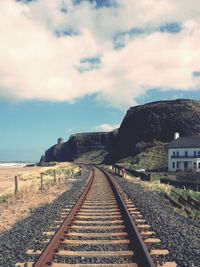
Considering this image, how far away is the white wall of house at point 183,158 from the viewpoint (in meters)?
79.4

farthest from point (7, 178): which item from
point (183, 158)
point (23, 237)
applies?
point (23, 237)

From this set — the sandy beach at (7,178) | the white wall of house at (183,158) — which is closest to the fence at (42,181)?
the sandy beach at (7,178)

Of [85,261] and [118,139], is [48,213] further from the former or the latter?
[118,139]

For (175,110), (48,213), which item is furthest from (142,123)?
(48,213)

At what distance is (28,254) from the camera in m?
7.57

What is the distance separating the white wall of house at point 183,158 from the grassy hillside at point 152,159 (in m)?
14.0

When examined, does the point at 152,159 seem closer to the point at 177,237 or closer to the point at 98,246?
the point at 177,237

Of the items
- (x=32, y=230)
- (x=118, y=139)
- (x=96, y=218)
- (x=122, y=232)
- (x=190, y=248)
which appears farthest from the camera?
(x=118, y=139)

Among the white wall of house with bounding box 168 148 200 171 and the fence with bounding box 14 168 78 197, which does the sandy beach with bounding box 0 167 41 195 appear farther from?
the white wall of house with bounding box 168 148 200 171

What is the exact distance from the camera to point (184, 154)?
268 ft

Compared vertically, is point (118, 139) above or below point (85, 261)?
above

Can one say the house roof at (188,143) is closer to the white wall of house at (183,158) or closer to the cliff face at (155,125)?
the white wall of house at (183,158)

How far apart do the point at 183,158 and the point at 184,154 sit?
33.9 inches

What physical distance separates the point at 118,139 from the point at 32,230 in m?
158
